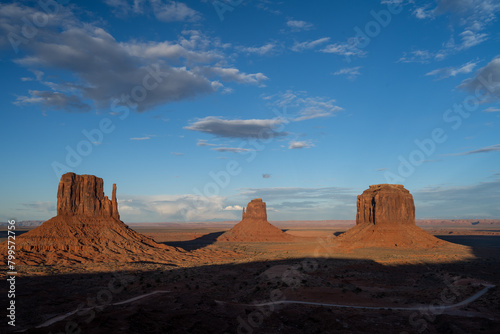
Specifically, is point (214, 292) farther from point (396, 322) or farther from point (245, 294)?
point (396, 322)

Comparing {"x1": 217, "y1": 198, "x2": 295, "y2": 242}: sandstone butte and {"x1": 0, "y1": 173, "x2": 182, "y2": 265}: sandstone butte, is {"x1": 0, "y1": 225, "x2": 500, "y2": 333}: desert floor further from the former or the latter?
{"x1": 217, "y1": 198, "x2": 295, "y2": 242}: sandstone butte

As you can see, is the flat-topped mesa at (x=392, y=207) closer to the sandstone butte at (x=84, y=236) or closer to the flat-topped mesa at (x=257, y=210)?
the flat-topped mesa at (x=257, y=210)

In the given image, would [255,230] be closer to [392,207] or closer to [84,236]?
[392,207]

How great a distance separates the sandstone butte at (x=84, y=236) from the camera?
48625mm

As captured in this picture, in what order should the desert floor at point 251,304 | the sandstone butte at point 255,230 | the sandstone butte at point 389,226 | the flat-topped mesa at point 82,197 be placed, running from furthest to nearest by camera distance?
the sandstone butte at point 255,230 → the sandstone butte at point 389,226 → the flat-topped mesa at point 82,197 → the desert floor at point 251,304

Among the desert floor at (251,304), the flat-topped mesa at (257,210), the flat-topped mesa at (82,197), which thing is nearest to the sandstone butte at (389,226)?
the flat-topped mesa at (257,210)

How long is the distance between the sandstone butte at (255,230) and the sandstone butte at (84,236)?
5048 centimetres

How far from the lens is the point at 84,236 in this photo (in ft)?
177

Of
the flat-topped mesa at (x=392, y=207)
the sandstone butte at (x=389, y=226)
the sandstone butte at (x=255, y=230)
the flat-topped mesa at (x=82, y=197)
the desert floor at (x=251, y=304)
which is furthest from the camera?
the sandstone butte at (x=255, y=230)

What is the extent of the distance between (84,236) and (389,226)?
232ft

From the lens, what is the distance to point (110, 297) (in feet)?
87.7

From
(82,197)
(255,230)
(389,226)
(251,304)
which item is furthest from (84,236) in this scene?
(389,226)

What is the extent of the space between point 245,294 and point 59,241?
37952mm

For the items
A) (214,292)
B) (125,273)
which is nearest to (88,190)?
(125,273)
